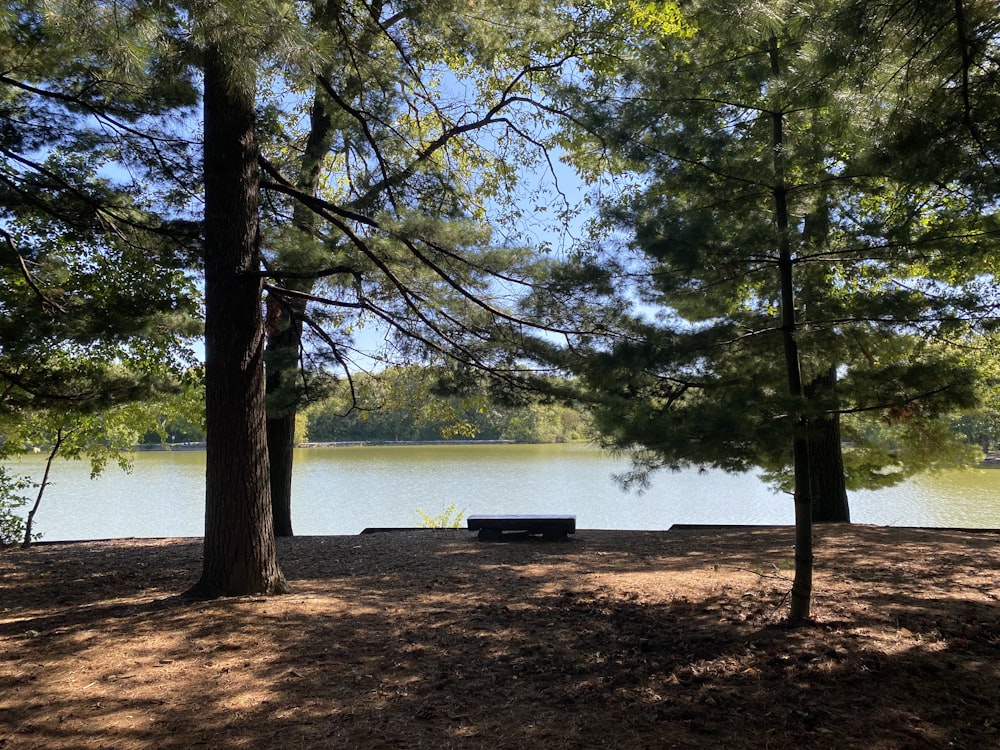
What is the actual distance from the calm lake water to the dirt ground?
6.17m

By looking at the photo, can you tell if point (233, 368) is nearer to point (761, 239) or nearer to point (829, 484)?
point (761, 239)

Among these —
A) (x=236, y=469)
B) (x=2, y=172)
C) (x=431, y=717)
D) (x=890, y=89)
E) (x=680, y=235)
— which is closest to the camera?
(x=431, y=717)

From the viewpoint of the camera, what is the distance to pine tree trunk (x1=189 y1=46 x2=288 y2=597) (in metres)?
4.57

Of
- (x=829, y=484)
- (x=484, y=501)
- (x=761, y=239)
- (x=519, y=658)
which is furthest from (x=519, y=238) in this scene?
(x=484, y=501)

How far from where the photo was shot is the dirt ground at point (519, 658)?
2631mm

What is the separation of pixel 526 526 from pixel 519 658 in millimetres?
3879

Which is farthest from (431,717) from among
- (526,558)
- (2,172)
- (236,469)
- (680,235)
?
(2,172)

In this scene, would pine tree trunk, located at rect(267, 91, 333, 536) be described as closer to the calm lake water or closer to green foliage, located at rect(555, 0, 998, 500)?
green foliage, located at rect(555, 0, 998, 500)

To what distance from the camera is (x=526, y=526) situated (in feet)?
24.1

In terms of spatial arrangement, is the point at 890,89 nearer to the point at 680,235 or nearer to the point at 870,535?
the point at 680,235

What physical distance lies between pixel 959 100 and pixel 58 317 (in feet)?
22.5

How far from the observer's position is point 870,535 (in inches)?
269

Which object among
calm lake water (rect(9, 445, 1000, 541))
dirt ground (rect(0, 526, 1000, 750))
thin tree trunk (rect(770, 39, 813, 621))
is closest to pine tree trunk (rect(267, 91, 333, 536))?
dirt ground (rect(0, 526, 1000, 750))

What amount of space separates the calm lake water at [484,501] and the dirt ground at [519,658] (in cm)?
617
